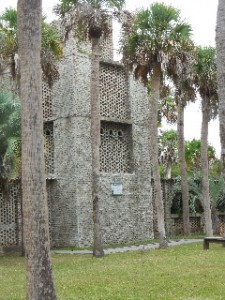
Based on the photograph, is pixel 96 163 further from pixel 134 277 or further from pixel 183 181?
pixel 183 181

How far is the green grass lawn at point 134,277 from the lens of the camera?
1095 cm

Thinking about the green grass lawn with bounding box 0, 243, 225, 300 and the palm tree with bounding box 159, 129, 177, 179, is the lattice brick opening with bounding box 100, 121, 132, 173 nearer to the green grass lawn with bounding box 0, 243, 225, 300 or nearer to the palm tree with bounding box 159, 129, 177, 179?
the green grass lawn with bounding box 0, 243, 225, 300

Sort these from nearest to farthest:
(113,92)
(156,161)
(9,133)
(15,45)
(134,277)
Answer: (134,277) → (9,133) → (15,45) → (156,161) → (113,92)

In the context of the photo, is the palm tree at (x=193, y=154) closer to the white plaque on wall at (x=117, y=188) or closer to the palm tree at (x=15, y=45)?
the white plaque on wall at (x=117, y=188)

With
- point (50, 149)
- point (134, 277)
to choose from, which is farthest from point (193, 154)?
point (134, 277)

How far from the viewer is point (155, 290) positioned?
1124 cm

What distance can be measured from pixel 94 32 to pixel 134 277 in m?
9.73

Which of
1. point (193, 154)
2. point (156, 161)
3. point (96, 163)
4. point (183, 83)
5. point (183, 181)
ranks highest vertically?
point (183, 83)

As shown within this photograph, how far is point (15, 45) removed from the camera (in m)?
20.8

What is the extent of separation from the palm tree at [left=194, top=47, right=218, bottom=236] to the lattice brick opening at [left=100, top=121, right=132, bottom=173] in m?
3.58

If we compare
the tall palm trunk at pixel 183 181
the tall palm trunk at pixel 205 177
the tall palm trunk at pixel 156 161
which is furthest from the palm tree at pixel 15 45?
the tall palm trunk at pixel 183 181

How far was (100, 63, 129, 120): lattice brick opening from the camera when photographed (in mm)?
27000

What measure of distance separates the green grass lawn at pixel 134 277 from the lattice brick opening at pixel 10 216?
4876 millimetres

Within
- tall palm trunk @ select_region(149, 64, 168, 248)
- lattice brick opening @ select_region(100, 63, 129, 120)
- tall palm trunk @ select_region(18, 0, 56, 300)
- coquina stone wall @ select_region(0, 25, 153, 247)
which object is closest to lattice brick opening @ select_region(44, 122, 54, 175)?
coquina stone wall @ select_region(0, 25, 153, 247)
